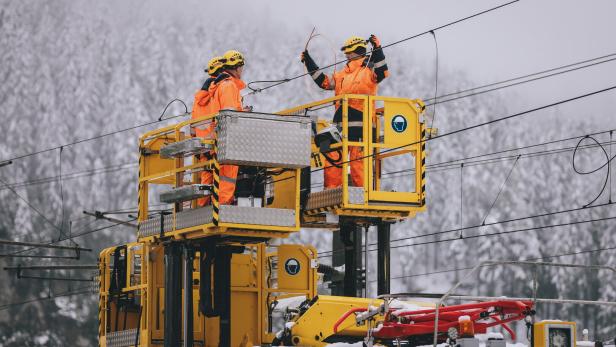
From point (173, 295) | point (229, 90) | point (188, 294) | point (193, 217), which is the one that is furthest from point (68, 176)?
point (193, 217)

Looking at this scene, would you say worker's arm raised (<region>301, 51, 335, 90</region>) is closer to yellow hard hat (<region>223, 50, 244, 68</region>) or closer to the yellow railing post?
the yellow railing post

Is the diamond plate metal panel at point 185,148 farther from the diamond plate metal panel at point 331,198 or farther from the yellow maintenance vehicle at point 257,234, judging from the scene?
the diamond plate metal panel at point 331,198

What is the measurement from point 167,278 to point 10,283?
73.6 m

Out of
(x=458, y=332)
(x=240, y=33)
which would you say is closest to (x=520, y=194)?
(x=240, y=33)

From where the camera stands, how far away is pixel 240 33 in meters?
116

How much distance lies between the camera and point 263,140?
19.2 m

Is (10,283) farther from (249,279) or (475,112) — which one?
(249,279)

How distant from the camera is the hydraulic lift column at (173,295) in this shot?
20500 millimetres

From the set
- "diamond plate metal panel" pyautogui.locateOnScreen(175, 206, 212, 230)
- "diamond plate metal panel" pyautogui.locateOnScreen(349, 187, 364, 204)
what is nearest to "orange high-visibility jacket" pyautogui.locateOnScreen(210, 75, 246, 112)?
"diamond plate metal panel" pyautogui.locateOnScreen(175, 206, 212, 230)

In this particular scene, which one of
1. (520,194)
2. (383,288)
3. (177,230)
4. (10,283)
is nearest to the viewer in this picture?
(177,230)

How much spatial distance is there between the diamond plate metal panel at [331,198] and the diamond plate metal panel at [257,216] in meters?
1.31

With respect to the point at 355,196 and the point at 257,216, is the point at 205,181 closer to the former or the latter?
the point at 257,216

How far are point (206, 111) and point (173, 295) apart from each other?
2.92 metres

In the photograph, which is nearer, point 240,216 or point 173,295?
Result: point 240,216
